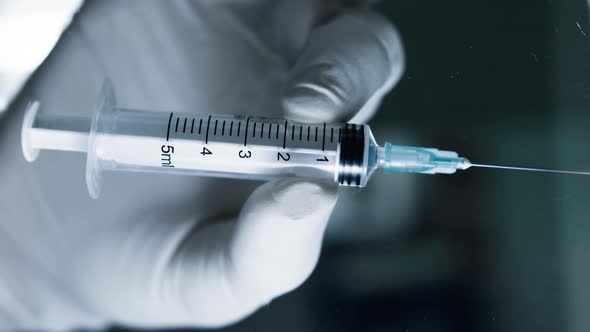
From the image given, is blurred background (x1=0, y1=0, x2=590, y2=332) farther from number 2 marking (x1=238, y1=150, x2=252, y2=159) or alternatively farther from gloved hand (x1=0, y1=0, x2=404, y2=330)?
number 2 marking (x1=238, y1=150, x2=252, y2=159)

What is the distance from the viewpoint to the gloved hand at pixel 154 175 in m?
0.97

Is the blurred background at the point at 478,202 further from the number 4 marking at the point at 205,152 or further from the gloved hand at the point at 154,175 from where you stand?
the number 4 marking at the point at 205,152

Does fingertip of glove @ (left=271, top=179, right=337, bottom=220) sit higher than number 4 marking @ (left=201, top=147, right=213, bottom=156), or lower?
lower

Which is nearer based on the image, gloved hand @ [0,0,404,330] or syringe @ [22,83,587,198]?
syringe @ [22,83,587,198]

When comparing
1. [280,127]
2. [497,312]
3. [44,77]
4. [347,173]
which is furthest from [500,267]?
[44,77]

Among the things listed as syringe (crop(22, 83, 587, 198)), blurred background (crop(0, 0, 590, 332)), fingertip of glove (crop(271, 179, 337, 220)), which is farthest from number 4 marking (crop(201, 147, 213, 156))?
blurred background (crop(0, 0, 590, 332))

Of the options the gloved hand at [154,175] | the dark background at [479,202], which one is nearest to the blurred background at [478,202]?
the dark background at [479,202]

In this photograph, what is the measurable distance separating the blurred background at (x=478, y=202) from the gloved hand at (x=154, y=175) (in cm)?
10

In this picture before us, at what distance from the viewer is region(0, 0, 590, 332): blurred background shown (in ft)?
2.79

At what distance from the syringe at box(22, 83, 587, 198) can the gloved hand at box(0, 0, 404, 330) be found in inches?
7.4

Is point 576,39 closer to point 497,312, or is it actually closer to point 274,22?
point 497,312

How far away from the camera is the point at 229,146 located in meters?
0.75

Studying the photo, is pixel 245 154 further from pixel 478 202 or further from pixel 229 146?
pixel 478 202

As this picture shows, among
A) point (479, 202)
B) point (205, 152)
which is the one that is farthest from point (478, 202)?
point (205, 152)
